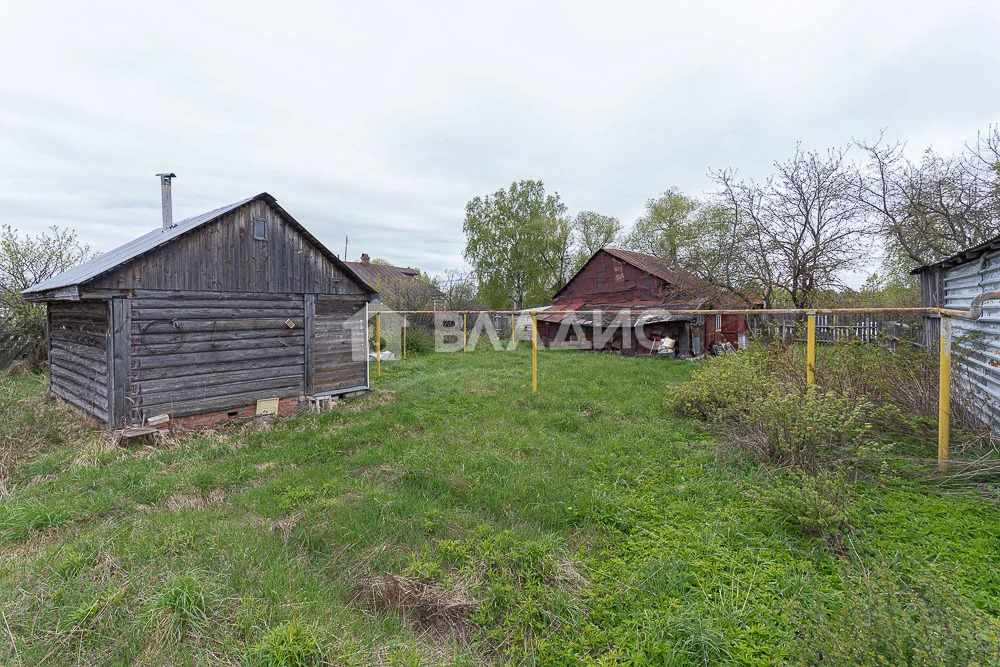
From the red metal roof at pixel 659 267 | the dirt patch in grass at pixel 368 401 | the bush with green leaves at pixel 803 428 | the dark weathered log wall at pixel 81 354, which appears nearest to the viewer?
the bush with green leaves at pixel 803 428

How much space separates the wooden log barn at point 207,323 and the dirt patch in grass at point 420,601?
6.64 m

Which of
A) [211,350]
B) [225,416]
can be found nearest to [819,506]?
[225,416]

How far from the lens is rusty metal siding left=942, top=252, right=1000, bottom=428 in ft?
19.7

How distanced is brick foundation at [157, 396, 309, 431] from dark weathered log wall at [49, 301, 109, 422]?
1097 millimetres

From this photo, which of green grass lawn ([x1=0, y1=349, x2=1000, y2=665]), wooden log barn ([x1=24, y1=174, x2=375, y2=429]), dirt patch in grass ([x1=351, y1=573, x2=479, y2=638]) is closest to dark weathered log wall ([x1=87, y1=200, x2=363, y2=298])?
wooden log barn ([x1=24, y1=174, x2=375, y2=429])

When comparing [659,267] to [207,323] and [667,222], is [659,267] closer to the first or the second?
[667,222]

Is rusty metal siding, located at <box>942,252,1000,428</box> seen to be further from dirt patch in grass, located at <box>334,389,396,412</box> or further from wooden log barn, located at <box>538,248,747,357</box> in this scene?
dirt patch in grass, located at <box>334,389,396,412</box>

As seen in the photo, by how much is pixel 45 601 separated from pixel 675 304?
18.5 meters

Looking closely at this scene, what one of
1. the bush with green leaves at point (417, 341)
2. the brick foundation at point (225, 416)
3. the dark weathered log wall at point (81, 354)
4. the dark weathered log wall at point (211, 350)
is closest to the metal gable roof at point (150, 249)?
the dark weathered log wall at point (81, 354)

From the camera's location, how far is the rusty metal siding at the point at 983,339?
6.00 metres

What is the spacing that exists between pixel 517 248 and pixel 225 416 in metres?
31.0

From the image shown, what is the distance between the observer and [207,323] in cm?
838

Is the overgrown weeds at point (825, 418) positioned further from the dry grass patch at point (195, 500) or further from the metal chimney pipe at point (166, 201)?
the metal chimney pipe at point (166, 201)

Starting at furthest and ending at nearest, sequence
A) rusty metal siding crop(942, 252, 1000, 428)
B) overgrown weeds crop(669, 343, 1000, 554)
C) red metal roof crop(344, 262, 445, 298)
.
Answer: red metal roof crop(344, 262, 445, 298)
rusty metal siding crop(942, 252, 1000, 428)
overgrown weeds crop(669, 343, 1000, 554)
